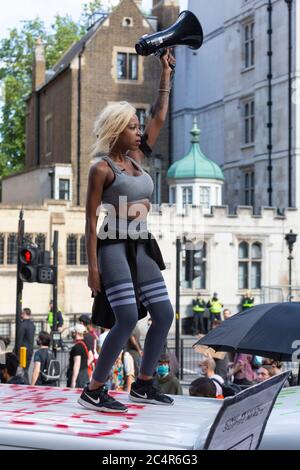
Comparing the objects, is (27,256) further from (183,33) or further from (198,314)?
(198,314)

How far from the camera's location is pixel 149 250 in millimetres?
5129

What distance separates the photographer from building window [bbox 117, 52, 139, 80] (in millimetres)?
49688

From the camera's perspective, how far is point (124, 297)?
494 cm

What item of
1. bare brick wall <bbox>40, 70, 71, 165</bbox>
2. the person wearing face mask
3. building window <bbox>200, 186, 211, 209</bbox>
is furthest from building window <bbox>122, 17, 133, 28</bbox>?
the person wearing face mask

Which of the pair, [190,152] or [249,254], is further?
[190,152]

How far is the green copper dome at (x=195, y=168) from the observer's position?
146 feet

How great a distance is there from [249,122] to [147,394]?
41693 mm

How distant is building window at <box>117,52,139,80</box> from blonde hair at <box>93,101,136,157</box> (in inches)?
A: 1777

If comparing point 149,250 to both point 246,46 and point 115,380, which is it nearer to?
point 115,380

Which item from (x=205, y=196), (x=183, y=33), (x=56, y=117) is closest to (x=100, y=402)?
(x=183, y=33)
